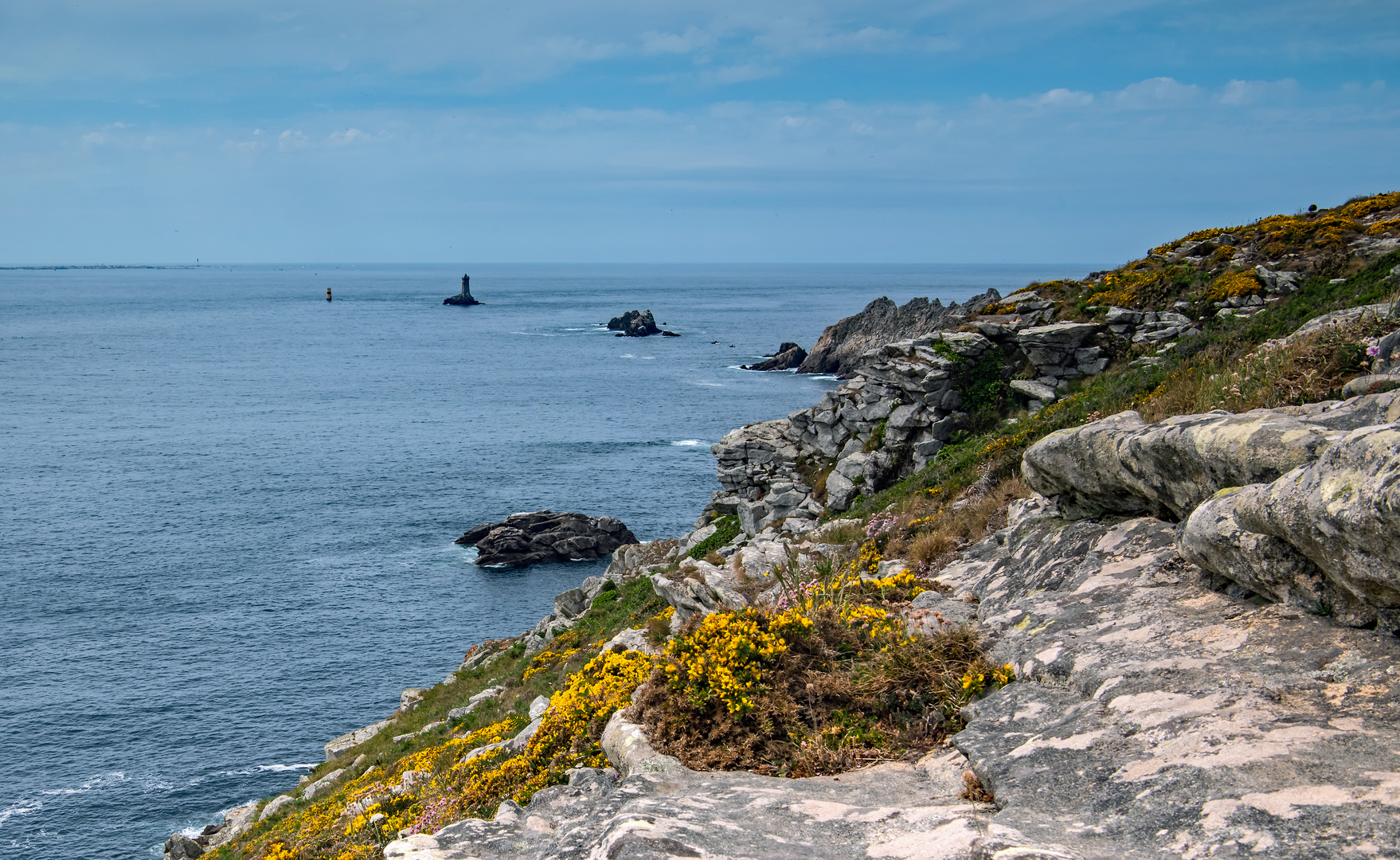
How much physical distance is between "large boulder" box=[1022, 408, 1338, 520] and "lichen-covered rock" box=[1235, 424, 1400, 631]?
3.62ft

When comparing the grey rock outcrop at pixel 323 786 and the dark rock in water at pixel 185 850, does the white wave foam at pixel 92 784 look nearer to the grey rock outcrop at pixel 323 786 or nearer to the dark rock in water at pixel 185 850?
the dark rock in water at pixel 185 850

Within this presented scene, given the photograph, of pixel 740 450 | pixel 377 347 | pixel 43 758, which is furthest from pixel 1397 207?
pixel 377 347

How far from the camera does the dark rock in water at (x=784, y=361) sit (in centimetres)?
15875

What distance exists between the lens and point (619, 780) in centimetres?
988

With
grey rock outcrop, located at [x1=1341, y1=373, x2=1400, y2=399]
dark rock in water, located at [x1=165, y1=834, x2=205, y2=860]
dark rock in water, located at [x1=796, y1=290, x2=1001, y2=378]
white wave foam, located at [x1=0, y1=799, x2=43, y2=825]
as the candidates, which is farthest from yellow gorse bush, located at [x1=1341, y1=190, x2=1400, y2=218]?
dark rock in water, located at [x1=796, y1=290, x2=1001, y2=378]

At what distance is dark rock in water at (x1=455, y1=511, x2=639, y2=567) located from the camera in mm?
72188

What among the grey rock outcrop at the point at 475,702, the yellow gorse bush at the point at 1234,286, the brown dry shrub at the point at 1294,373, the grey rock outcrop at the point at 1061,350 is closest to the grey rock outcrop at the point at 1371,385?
the brown dry shrub at the point at 1294,373

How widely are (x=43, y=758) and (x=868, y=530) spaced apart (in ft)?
157

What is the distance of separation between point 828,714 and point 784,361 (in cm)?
15127

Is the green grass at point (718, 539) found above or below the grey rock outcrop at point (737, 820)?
below

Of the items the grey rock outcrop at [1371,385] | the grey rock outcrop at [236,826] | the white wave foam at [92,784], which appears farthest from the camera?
the white wave foam at [92,784]

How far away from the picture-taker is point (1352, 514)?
7051 mm

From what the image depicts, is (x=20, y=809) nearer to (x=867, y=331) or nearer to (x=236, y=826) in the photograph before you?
(x=236, y=826)

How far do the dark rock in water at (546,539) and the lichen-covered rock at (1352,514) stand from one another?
64.8 m
